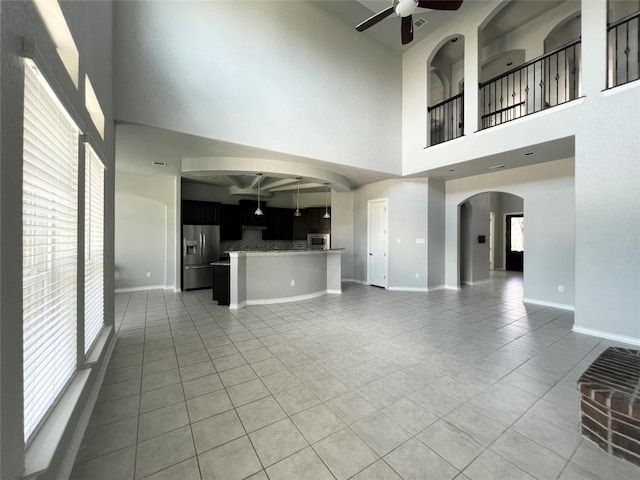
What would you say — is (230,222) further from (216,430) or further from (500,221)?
(500,221)

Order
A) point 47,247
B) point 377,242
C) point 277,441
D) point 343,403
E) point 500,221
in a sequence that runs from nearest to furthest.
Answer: point 47,247
point 277,441
point 343,403
point 377,242
point 500,221

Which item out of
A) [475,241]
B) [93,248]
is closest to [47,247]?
[93,248]

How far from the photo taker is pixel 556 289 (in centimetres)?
515

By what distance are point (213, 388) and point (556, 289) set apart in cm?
620

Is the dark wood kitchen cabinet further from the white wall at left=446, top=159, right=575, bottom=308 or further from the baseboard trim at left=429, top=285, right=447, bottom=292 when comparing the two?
the white wall at left=446, top=159, right=575, bottom=308

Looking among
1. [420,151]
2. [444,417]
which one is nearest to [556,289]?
[420,151]

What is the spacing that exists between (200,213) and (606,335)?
327 inches

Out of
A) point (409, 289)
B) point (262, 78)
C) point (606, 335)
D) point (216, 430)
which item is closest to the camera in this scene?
point (216, 430)

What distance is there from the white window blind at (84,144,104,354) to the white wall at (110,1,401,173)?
50.0 inches

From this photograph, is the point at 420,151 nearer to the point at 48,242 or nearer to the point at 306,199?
the point at 306,199

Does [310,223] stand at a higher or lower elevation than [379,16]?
lower

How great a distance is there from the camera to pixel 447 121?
6.72 metres

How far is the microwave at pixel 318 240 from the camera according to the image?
9138 millimetres

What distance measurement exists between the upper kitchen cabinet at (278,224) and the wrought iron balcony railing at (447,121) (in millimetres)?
5190
